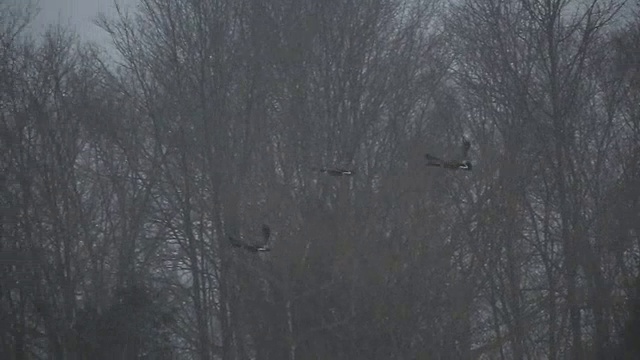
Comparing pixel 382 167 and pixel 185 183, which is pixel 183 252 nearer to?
pixel 185 183

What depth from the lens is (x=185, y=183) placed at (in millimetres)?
26422

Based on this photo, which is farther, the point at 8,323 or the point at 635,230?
the point at 8,323

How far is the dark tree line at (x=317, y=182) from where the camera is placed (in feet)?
73.5

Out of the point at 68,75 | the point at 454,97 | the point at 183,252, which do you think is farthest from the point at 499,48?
the point at 68,75

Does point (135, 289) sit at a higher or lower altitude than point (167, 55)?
lower

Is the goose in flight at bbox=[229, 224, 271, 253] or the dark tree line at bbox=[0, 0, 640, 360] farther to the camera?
the dark tree line at bbox=[0, 0, 640, 360]

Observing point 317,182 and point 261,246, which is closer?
point 261,246

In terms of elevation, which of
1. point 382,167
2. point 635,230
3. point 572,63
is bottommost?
point 635,230

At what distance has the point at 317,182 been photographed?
24.3 meters

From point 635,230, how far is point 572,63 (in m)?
4.14

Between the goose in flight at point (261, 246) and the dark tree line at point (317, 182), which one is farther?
the dark tree line at point (317, 182)

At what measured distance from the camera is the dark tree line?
73.5ft

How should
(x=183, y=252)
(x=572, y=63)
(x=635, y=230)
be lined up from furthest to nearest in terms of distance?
(x=183, y=252)
(x=572, y=63)
(x=635, y=230)

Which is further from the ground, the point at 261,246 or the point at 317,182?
the point at 317,182
